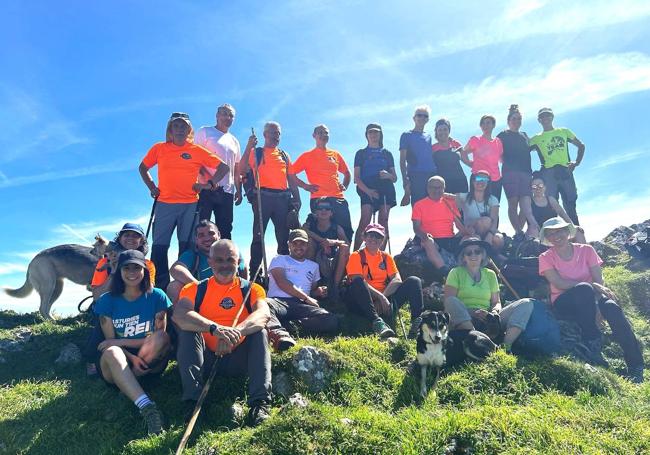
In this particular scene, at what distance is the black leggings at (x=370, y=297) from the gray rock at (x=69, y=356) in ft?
17.3

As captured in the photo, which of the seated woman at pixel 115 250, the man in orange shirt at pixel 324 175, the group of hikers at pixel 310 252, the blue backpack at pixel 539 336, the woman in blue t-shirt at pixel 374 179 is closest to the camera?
the group of hikers at pixel 310 252

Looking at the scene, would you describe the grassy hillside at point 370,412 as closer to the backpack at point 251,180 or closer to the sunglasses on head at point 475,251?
the sunglasses on head at point 475,251

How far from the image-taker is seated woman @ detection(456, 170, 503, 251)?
37.8 ft

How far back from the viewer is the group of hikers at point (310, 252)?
6391 mm

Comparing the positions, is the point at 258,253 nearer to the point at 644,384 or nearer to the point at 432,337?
the point at 432,337

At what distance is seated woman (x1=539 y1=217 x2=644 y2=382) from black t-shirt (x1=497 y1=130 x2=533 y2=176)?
14.6 feet

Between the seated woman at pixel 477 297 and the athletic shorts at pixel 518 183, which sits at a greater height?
the athletic shorts at pixel 518 183

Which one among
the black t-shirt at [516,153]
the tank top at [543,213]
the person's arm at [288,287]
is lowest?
the person's arm at [288,287]

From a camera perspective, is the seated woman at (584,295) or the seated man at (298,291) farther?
the seated man at (298,291)

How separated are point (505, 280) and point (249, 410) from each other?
699 cm

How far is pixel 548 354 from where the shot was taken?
7609mm

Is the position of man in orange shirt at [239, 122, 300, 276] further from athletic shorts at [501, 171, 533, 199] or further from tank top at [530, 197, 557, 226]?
tank top at [530, 197, 557, 226]

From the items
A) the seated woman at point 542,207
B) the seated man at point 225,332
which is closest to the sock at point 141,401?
the seated man at point 225,332

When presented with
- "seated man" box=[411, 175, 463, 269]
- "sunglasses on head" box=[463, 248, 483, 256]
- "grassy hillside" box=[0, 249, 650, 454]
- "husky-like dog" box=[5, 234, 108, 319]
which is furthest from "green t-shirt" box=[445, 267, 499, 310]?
"husky-like dog" box=[5, 234, 108, 319]
